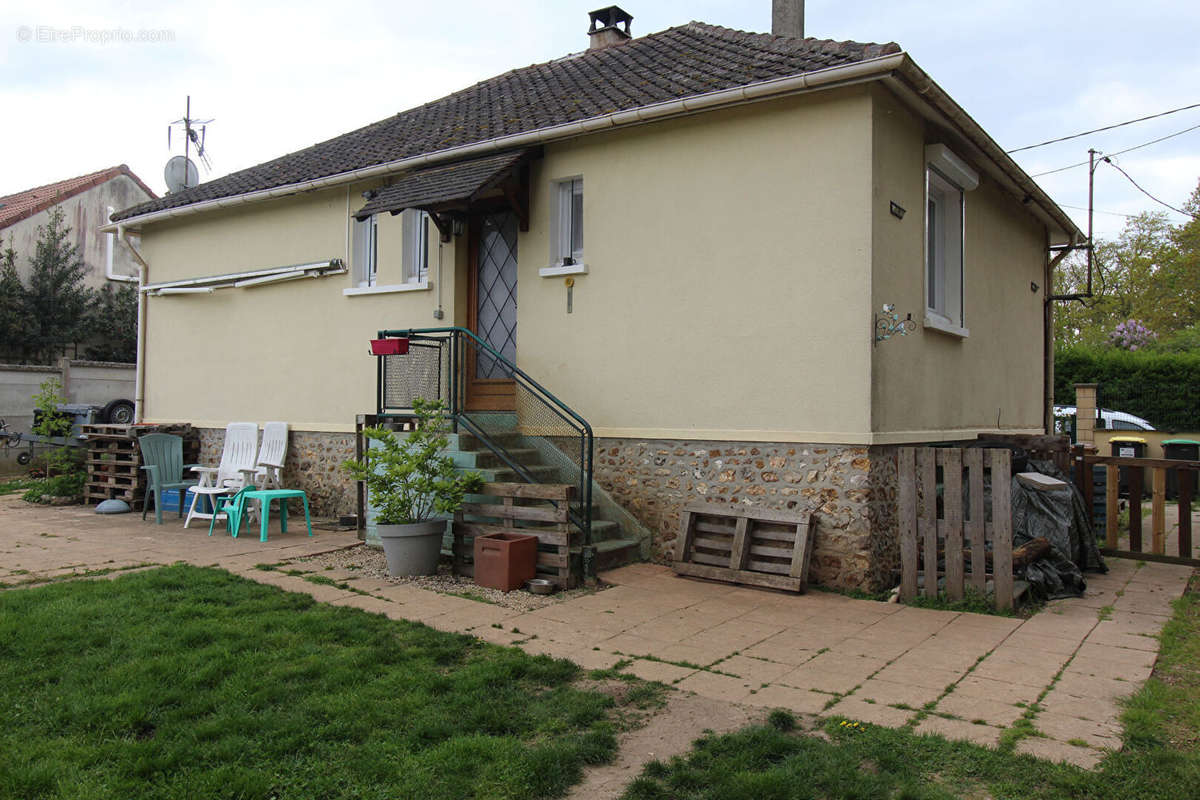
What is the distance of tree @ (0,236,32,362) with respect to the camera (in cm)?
1977

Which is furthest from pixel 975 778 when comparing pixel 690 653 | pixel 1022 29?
pixel 1022 29

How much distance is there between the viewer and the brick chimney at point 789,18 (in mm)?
10102

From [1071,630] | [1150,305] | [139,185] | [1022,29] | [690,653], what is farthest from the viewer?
[1150,305]

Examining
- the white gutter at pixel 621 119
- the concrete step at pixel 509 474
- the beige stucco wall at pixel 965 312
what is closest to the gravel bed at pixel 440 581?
the concrete step at pixel 509 474

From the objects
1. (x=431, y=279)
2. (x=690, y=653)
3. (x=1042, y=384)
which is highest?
(x=431, y=279)

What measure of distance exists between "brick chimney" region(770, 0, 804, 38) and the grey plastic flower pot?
7187mm

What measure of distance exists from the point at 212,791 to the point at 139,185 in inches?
1001

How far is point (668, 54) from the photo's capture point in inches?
370

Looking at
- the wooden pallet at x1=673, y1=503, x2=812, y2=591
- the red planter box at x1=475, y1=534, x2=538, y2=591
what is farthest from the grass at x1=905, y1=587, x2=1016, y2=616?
the red planter box at x1=475, y1=534, x2=538, y2=591

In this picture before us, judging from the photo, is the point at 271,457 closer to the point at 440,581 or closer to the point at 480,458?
the point at 480,458

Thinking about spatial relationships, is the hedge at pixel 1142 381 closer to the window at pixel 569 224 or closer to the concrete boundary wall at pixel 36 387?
the window at pixel 569 224

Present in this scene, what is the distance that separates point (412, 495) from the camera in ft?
23.1

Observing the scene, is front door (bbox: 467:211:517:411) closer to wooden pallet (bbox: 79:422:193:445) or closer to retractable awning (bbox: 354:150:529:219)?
retractable awning (bbox: 354:150:529:219)

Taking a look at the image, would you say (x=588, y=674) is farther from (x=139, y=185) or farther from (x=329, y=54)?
(x=139, y=185)
